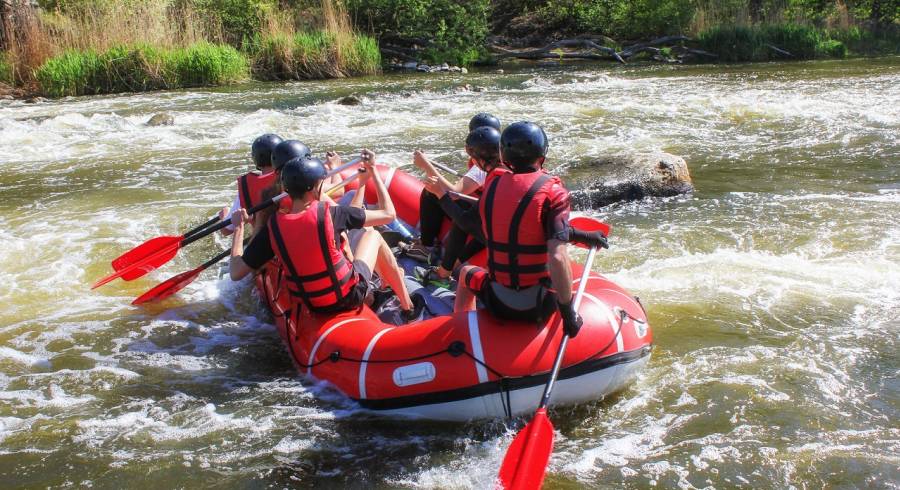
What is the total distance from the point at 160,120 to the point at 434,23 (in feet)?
30.8

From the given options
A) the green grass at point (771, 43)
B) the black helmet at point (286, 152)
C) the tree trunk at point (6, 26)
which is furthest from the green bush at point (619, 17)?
the black helmet at point (286, 152)

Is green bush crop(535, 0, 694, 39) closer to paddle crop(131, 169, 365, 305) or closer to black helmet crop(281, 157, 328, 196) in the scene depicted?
paddle crop(131, 169, 365, 305)

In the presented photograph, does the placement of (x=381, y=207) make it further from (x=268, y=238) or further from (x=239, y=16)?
(x=239, y=16)

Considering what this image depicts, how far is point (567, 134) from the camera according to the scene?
32.3 ft

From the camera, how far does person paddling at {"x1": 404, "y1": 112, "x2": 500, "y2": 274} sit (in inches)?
Result: 178

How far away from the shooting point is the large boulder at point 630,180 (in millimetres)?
7129

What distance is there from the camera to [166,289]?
5.38 m

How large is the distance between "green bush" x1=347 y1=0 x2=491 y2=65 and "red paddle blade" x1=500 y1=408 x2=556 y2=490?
1604 cm

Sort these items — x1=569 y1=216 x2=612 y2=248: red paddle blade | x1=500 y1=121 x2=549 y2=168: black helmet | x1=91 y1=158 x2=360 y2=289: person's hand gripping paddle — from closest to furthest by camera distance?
x1=500 y1=121 x2=549 y2=168: black helmet → x1=569 y1=216 x2=612 y2=248: red paddle blade → x1=91 y1=158 x2=360 y2=289: person's hand gripping paddle

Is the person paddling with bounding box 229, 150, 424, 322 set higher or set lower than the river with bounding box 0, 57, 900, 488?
higher

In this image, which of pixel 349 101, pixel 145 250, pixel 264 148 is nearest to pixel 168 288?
pixel 145 250

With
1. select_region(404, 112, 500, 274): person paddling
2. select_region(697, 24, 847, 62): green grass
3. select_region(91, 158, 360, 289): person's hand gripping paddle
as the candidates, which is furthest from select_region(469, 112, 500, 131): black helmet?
select_region(697, 24, 847, 62): green grass

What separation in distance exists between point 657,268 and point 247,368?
287cm

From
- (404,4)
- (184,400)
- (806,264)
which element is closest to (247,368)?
(184,400)
